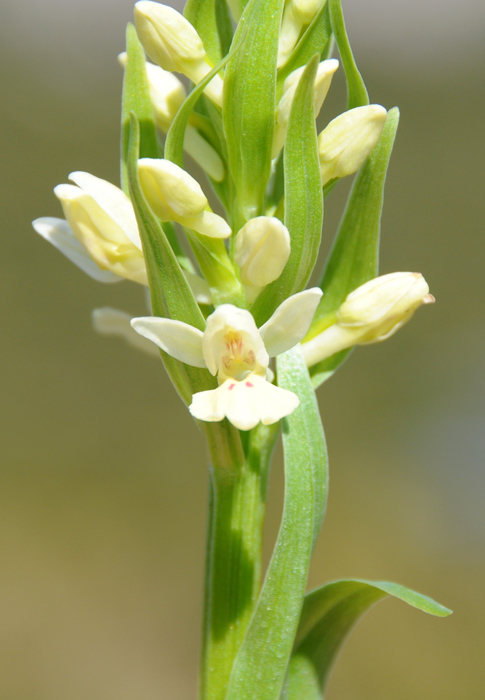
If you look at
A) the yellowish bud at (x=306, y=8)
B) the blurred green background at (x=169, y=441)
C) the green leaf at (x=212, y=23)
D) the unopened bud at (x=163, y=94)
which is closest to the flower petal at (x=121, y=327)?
the unopened bud at (x=163, y=94)

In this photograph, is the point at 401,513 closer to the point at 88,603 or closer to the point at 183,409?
the point at 183,409

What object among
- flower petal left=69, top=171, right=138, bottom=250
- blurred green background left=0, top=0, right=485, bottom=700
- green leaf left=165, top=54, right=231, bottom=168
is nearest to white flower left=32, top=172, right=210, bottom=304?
flower petal left=69, top=171, right=138, bottom=250

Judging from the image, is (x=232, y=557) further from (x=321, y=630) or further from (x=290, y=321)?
(x=290, y=321)

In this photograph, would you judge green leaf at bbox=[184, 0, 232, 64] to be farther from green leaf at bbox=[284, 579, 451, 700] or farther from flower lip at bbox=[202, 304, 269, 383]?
green leaf at bbox=[284, 579, 451, 700]

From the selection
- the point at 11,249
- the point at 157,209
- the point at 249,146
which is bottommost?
the point at 157,209

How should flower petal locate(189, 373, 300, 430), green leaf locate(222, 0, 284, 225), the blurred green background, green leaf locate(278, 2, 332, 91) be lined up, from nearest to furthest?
flower petal locate(189, 373, 300, 430), green leaf locate(222, 0, 284, 225), green leaf locate(278, 2, 332, 91), the blurred green background

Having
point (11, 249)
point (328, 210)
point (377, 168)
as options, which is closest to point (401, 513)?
point (328, 210)

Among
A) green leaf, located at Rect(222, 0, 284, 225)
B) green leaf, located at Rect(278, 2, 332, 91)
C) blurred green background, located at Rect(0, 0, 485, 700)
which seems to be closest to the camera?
green leaf, located at Rect(222, 0, 284, 225)

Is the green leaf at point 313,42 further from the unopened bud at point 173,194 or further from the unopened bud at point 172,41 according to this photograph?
the unopened bud at point 173,194
